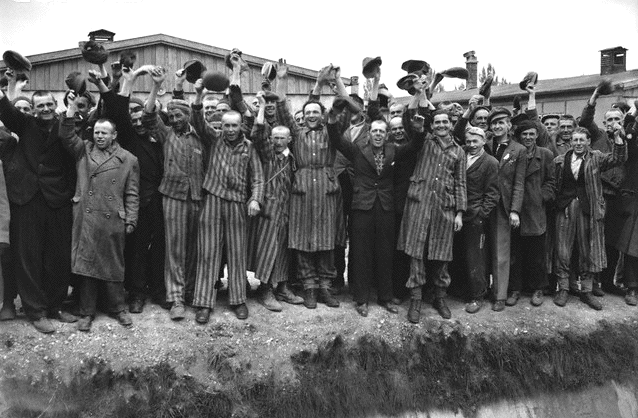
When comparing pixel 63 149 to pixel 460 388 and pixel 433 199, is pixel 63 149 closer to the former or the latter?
pixel 433 199

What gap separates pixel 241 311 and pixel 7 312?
2.05 meters

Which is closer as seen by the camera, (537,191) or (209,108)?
(209,108)

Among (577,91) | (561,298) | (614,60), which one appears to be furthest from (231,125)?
(614,60)

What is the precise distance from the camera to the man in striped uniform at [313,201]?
5.73 meters

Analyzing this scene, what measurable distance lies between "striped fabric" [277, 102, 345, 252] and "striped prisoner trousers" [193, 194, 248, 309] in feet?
1.90

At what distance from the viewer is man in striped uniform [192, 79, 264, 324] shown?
5371 mm

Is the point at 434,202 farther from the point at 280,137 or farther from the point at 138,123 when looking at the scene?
the point at 138,123

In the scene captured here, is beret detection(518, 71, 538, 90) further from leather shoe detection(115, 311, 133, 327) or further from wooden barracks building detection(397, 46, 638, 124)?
wooden barracks building detection(397, 46, 638, 124)

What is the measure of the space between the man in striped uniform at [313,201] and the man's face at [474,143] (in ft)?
4.67

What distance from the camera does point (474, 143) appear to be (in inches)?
233

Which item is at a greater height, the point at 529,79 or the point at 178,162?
the point at 529,79

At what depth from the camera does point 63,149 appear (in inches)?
201

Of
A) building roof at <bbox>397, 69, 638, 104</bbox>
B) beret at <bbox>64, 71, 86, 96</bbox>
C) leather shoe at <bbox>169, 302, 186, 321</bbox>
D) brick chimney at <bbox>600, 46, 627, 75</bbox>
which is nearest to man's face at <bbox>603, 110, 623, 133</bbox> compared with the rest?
leather shoe at <bbox>169, 302, 186, 321</bbox>

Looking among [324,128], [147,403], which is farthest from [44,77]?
[147,403]
